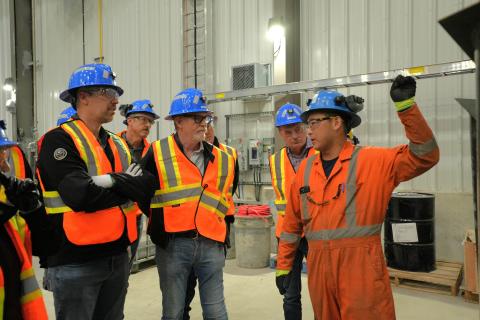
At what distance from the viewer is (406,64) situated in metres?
5.54

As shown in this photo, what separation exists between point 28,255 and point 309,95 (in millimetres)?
5235

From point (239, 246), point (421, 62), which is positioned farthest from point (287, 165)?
point (421, 62)

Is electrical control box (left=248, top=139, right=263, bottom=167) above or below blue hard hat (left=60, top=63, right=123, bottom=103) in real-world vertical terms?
below

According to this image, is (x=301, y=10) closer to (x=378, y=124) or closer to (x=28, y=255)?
(x=378, y=124)

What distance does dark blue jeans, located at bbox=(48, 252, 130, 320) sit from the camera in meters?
1.97

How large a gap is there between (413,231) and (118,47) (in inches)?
278

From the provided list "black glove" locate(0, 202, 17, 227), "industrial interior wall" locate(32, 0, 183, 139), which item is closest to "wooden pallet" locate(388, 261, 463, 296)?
"black glove" locate(0, 202, 17, 227)

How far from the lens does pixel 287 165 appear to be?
3492 millimetres

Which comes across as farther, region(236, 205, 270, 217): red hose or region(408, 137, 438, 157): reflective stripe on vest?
region(236, 205, 270, 217): red hose

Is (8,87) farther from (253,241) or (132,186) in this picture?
(132,186)

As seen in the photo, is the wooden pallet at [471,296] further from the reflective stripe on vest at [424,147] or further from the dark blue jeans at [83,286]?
the dark blue jeans at [83,286]

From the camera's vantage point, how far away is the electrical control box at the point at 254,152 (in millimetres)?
6727

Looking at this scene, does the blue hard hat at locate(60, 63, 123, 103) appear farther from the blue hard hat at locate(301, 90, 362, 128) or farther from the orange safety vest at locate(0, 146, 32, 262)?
the blue hard hat at locate(301, 90, 362, 128)

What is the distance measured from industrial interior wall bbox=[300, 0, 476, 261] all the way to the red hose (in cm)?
181
